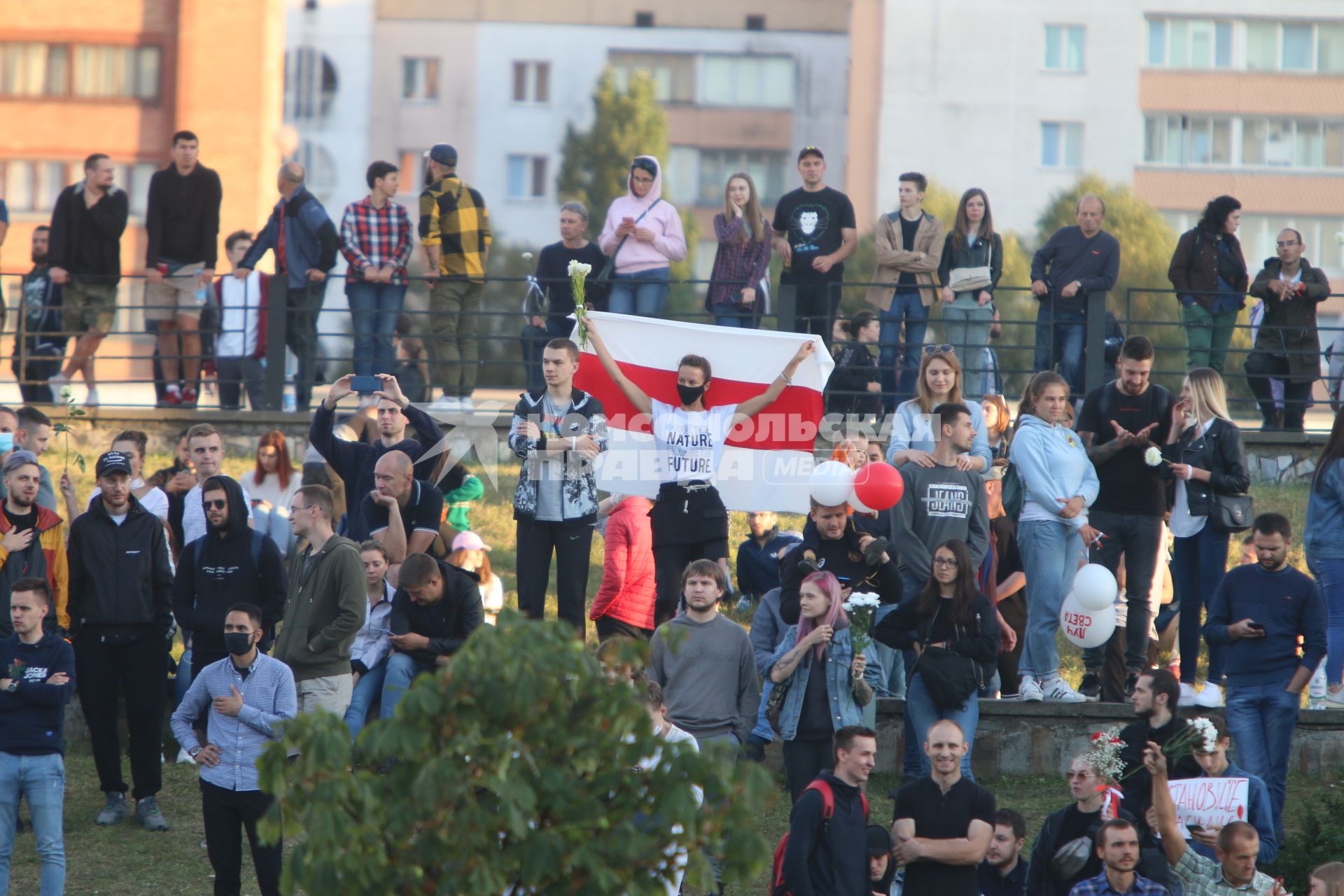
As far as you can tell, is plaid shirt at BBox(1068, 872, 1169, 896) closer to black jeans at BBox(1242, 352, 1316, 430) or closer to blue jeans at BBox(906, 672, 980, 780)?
blue jeans at BBox(906, 672, 980, 780)

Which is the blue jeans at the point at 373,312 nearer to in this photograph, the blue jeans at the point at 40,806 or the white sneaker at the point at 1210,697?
the blue jeans at the point at 40,806

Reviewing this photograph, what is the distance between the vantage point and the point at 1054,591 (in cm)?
1007

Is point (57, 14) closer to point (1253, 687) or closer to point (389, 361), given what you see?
point (389, 361)

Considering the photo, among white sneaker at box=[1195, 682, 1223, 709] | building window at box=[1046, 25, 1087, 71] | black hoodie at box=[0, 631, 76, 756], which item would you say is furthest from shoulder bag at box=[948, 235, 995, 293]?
building window at box=[1046, 25, 1087, 71]

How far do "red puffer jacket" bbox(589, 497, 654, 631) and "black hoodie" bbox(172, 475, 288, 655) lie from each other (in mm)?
1938

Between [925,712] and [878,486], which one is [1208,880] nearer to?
[925,712]

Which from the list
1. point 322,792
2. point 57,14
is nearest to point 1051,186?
point 57,14

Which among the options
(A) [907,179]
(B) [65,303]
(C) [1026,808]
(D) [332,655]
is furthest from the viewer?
(B) [65,303]

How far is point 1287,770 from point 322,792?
23.8 feet

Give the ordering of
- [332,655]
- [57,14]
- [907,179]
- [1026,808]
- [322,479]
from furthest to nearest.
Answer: [57,14]
[907,179]
[322,479]
[1026,808]
[332,655]

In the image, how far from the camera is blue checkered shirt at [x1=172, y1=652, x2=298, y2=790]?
7.98 meters

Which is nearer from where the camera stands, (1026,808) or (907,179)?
(1026,808)

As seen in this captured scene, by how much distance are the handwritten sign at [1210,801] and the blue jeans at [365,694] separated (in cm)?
412

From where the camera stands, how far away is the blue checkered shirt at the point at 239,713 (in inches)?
314
